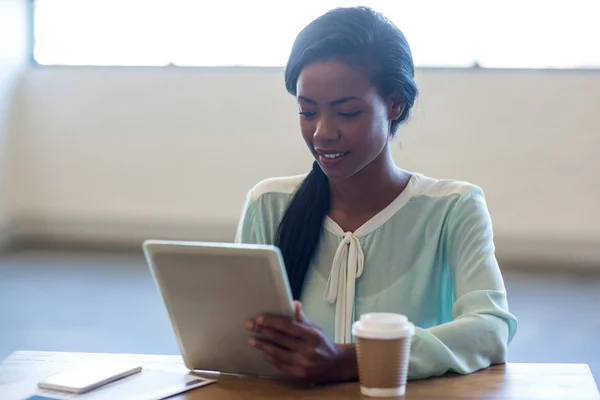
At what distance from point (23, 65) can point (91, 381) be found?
5.23 m

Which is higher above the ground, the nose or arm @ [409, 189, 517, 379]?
the nose

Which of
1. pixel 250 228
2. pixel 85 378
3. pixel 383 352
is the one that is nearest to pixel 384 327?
pixel 383 352

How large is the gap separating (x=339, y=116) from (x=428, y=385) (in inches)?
20.1

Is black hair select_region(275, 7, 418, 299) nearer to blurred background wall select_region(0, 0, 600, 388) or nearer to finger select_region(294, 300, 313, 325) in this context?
finger select_region(294, 300, 313, 325)

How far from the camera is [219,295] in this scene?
1.22m

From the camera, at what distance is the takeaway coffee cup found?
3.75ft

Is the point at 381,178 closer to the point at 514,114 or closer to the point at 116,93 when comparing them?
the point at 514,114

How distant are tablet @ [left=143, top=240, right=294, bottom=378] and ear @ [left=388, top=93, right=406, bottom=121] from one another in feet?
1.96

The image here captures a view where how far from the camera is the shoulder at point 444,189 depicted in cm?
166

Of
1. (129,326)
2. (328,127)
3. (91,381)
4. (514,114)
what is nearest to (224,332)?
(91,381)

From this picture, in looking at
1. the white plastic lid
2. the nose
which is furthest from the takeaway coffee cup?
the nose

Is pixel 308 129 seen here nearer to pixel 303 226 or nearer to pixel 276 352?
pixel 303 226

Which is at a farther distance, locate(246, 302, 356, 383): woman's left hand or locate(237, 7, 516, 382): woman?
locate(237, 7, 516, 382): woman

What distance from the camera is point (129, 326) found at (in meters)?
3.94
